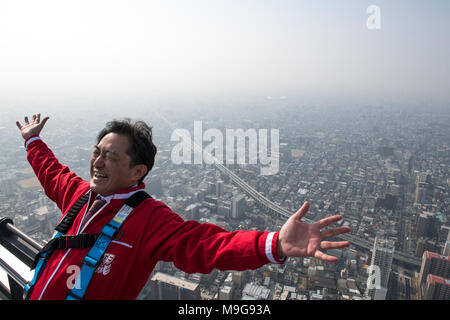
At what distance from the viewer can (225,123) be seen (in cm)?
1105

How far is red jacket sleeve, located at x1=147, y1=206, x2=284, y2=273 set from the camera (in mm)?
483

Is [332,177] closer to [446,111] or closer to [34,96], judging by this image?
[446,111]

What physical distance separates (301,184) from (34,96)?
670 centimetres

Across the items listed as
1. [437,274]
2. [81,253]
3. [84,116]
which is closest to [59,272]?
[81,253]

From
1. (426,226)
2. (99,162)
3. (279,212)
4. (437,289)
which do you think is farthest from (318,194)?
(99,162)

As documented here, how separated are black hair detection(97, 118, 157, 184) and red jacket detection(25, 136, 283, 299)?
0.25 feet

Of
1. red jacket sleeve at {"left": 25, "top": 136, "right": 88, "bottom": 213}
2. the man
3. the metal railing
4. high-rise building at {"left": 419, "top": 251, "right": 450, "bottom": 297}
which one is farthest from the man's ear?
high-rise building at {"left": 419, "top": 251, "right": 450, "bottom": 297}

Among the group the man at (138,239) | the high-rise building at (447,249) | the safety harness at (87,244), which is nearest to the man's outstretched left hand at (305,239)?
the man at (138,239)

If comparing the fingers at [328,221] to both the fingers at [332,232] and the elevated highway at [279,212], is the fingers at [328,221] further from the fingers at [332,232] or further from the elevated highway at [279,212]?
the elevated highway at [279,212]

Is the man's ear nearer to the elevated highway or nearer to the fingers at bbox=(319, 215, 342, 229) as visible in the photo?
the fingers at bbox=(319, 215, 342, 229)

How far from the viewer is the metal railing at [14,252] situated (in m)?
0.89

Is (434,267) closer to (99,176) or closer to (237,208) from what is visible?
(237,208)

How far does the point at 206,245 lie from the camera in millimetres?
522

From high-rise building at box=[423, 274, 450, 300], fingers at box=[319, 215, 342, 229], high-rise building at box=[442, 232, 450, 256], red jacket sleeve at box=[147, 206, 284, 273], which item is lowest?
high-rise building at box=[423, 274, 450, 300]
